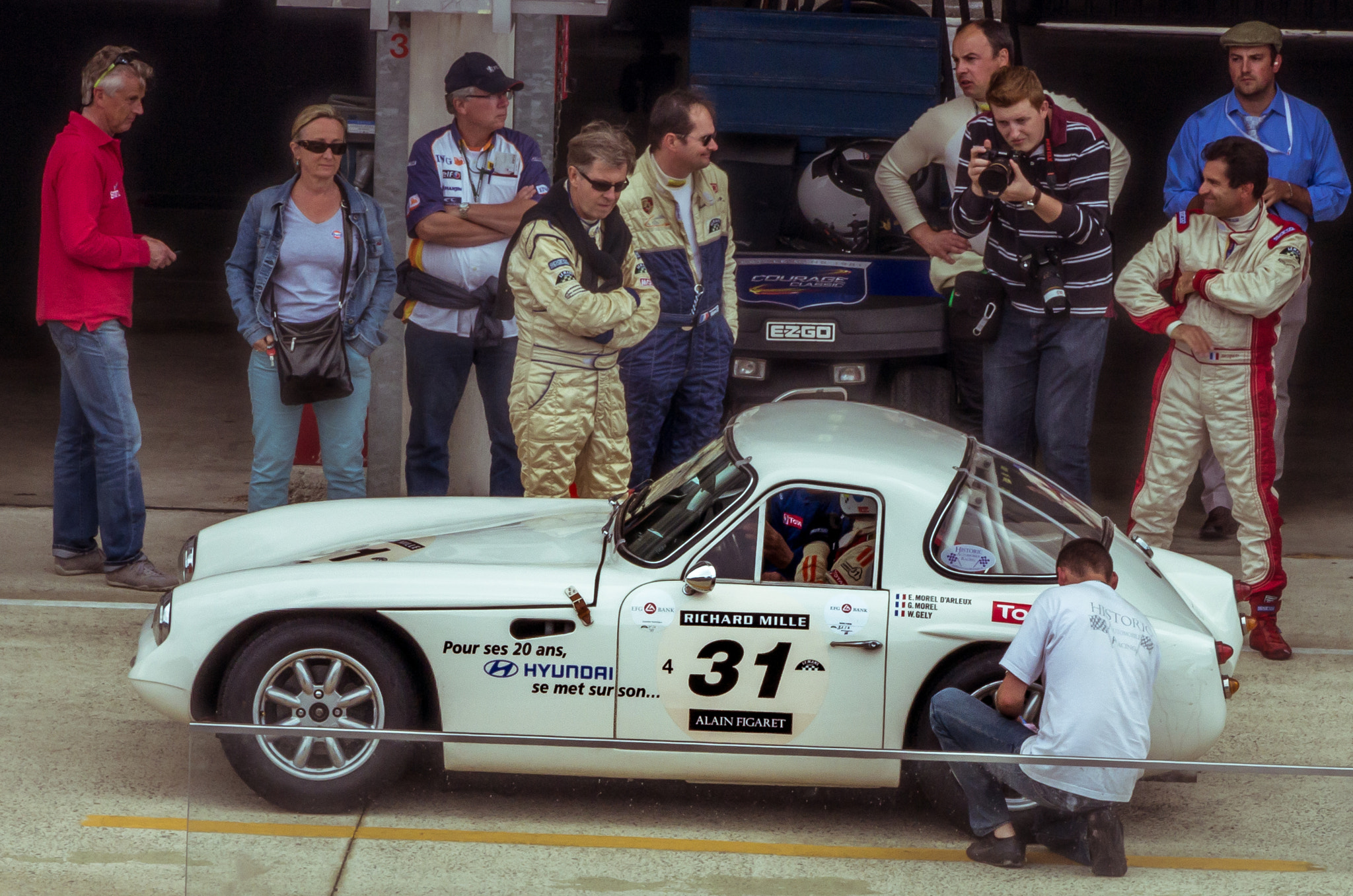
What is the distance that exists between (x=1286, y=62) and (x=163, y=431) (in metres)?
25.8

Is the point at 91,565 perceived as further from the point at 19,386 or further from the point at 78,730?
the point at 19,386

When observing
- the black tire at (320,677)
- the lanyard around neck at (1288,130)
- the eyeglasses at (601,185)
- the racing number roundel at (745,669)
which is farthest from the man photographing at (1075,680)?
the lanyard around neck at (1288,130)

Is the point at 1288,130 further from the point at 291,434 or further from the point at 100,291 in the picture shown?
the point at 100,291

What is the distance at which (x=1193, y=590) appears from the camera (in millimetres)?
4852

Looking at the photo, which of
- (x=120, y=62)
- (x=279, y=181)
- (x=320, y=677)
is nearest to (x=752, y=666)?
(x=320, y=677)

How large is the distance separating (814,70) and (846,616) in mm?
4953

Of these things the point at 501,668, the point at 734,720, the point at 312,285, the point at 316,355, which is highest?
the point at 312,285

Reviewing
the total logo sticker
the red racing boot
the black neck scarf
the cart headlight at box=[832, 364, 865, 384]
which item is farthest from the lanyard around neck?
the total logo sticker

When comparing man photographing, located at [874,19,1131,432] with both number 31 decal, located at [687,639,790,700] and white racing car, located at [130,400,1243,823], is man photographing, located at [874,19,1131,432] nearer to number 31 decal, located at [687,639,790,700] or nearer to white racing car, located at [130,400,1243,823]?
white racing car, located at [130,400,1243,823]

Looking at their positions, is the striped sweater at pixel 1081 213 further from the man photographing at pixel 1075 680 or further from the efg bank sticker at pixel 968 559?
the man photographing at pixel 1075 680

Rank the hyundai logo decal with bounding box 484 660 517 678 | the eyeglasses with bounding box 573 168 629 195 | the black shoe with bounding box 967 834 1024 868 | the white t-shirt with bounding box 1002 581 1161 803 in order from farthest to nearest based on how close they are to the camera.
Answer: the eyeglasses with bounding box 573 168 629 195
the hyundai logo decal with bounding box 484 660 517 678
the white t-shirt with bounding box 1002 581 1161 803
the black shoe with bounding box 967 834 1024 868

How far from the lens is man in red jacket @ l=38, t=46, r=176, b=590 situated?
6.10 metres

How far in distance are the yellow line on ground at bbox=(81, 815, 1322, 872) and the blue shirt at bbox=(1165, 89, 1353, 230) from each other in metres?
4.76

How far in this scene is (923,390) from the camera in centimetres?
760
